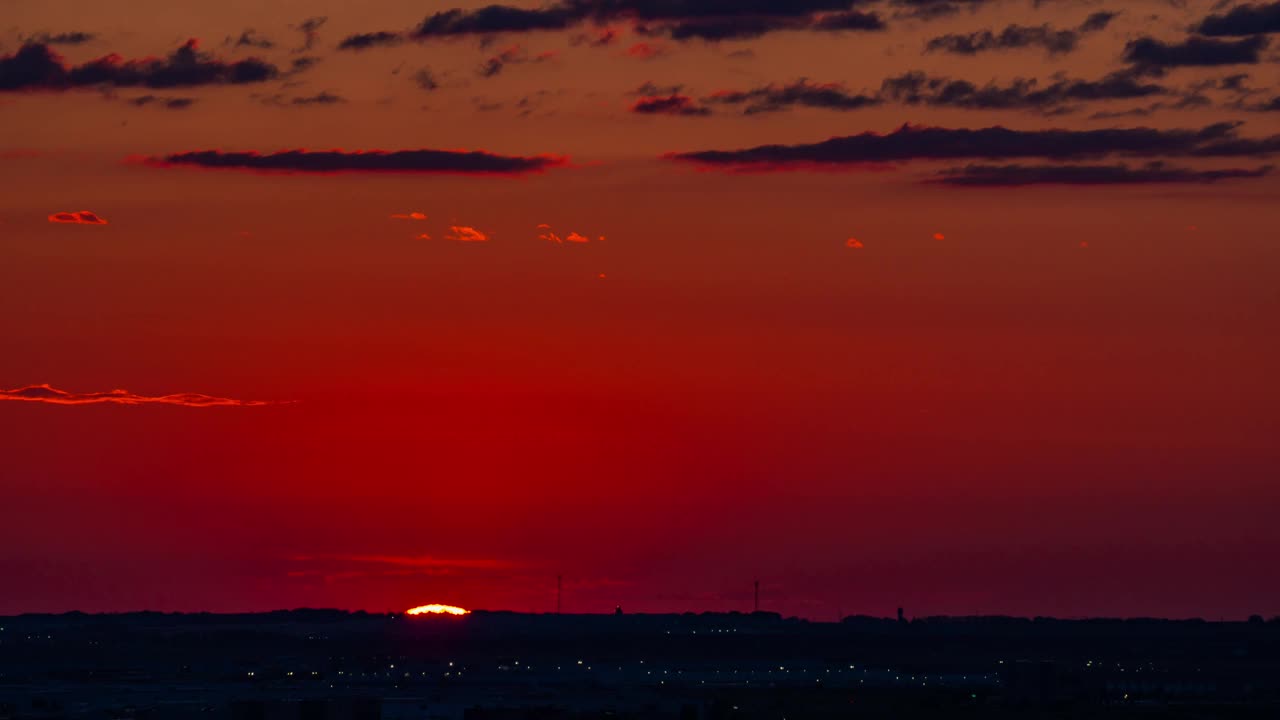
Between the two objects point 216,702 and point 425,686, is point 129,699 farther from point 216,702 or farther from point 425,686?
point 425,686

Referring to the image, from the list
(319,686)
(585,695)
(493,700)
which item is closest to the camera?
(493,700)

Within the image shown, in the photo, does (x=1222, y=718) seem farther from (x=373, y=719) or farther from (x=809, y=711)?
(x=373, y=719)

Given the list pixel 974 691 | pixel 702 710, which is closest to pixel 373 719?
pixel 702 710

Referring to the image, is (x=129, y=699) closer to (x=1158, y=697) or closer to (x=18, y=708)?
(x=18, y=708)

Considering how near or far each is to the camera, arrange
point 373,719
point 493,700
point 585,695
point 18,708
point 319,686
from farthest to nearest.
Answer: point 319,686 → point 585,695 → point 493,700 → point 18,708 → point 373,719

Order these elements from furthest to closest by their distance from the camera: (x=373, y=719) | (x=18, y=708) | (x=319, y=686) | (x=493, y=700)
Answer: (x=319, y=686) < (x=493, y=700) < (x=18, y=708) < (x=373, y=719)

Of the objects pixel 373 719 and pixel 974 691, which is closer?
pixel 373 719

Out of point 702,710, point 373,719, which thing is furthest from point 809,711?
point 373,719

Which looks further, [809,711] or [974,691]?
[974,691]

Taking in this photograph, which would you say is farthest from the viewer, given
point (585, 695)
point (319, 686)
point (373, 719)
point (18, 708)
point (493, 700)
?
point (319, 686)
